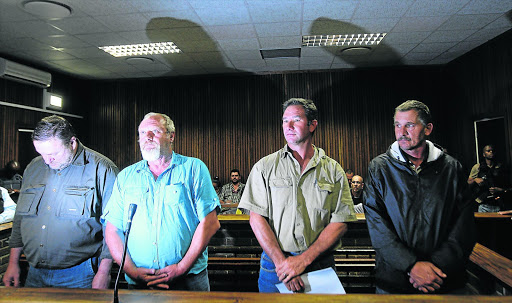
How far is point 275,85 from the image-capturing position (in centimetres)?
682

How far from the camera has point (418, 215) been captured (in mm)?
1618

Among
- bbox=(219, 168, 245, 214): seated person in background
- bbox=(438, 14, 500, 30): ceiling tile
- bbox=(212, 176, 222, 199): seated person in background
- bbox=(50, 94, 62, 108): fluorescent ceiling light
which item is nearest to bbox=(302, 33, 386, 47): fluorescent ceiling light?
bbox=(438, 14, 500, 30): ceiling tile

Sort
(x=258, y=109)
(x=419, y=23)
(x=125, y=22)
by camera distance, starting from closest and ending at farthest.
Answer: (x=125, y=22) → (x=419, y=23) → (x=258, y=109)

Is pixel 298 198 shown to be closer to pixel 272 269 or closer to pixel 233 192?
pixel 272 269

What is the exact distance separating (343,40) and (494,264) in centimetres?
406

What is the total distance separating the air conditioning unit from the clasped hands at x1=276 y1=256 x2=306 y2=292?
6013mm

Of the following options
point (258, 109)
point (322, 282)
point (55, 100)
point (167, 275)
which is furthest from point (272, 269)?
point (55, 100)

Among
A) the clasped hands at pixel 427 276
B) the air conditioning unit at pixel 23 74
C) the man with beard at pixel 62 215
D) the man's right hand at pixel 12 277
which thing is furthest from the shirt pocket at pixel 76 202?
the air conditioning unit at pixel 23 74

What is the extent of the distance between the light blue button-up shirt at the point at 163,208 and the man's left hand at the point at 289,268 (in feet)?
1.61

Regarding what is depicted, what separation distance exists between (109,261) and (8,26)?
4322 mm

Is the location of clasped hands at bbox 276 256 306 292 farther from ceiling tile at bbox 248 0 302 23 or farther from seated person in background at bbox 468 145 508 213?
seated person in background at bbox 468 145 508 213

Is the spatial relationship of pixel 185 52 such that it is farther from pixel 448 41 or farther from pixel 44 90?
pixel 448 41

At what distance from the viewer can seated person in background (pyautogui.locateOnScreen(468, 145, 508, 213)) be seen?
14.0 feet

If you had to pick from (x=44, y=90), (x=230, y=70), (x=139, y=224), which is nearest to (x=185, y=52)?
(x=230, y=70)
